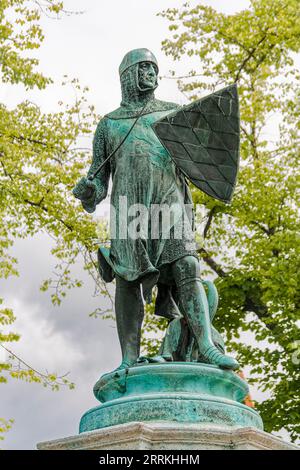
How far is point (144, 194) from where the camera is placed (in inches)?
239

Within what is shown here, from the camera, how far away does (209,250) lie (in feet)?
57.5

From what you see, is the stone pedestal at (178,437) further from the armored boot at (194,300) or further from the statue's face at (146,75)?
the statue's face at (146,75)

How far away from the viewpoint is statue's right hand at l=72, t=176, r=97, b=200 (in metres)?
6.32

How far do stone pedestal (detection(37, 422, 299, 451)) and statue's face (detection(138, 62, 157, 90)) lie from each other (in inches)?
111

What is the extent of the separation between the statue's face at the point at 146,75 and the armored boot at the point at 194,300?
1.48 m

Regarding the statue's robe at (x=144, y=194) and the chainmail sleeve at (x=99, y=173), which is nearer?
the statue's robe at (x=144, y=194)

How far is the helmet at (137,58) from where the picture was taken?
646 cm

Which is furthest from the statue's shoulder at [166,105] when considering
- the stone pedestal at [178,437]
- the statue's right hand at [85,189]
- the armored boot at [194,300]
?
the stone pedestal at [178,437]

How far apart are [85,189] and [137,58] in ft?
3.63

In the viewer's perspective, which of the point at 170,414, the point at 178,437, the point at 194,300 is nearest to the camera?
the point at 178,437

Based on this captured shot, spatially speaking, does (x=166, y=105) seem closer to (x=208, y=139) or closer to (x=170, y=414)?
(x=208, y=139)

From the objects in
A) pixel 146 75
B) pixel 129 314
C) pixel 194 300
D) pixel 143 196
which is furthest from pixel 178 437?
pixel 146 75

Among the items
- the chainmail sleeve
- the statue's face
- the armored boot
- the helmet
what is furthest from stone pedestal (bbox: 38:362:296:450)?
the helmet
